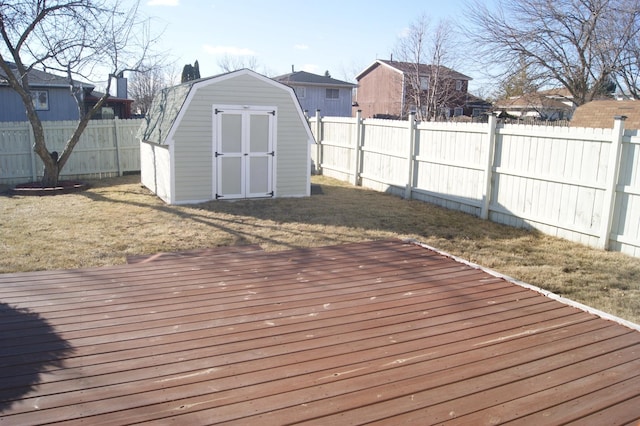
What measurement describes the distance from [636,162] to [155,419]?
6.44 metres

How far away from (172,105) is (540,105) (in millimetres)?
23009

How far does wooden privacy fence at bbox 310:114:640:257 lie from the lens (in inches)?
259

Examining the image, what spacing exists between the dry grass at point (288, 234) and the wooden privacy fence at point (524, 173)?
32cm

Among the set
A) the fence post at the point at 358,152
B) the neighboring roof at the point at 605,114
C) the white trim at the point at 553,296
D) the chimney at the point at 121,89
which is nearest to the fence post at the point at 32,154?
the fence post at the point at 358,152

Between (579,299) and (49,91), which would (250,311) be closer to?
(579,299)

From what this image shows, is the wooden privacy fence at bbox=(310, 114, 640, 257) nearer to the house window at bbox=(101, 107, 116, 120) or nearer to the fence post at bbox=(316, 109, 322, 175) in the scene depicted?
the fence post at bbox=(316, 109, 322, 175)

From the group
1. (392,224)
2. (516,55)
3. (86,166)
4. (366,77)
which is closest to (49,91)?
(86,166)

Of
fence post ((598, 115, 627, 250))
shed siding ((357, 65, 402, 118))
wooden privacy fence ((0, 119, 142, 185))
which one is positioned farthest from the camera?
shed siding ((357, 65, 402, 118))

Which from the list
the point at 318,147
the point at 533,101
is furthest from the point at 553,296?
the point at 533,101

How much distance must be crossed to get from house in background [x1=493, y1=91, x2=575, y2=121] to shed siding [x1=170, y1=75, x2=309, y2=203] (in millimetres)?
15149

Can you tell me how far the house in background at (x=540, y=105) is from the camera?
2338 centimetres

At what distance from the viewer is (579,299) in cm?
494

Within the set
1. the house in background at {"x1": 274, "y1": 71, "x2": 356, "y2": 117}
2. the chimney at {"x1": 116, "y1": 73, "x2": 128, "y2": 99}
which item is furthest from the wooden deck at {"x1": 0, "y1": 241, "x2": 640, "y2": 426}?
the house in background at {"x1": 274, "y1": 71, "x2": 356, "y2": 117}

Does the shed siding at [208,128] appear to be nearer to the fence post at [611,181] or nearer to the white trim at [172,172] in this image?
the white trim at [172,172]
